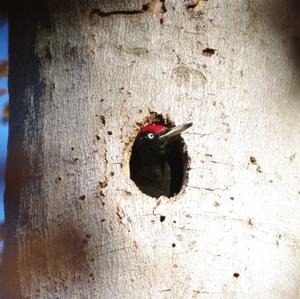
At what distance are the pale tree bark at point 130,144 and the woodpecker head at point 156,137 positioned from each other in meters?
0.04

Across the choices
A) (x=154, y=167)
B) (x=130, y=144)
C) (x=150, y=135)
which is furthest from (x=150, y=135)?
(x=130, y=144)

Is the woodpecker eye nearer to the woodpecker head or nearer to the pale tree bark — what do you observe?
the woodpecker head

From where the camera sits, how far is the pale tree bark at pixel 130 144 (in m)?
2.20

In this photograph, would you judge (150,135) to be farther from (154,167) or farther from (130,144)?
(130,144)

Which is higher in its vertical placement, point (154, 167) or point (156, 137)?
point (156, 137)

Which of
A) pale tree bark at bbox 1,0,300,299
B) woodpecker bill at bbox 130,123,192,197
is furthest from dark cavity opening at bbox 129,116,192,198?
pale tree bark at bbox 1,0,300,299

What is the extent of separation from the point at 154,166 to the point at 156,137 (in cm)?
60

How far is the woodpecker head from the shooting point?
2377 millimetres

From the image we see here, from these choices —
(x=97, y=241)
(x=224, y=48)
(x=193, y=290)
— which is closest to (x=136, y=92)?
(x=224, y=48)

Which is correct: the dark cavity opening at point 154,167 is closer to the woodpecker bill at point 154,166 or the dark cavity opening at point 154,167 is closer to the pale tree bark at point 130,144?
the woodpecker bill at point 154,166

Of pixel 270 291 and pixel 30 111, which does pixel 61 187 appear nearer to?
pixel 30 111

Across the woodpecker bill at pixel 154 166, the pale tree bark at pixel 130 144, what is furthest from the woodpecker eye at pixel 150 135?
the pale tree bark at pixel 130 144

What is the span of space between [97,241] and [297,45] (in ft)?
3.74

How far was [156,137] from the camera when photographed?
3.01 m
